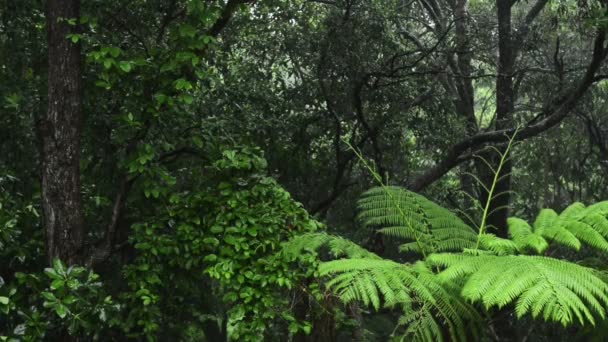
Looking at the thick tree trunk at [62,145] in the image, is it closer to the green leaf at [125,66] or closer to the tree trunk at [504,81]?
the green leaf at [125,66]

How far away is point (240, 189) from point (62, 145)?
118 centimetres

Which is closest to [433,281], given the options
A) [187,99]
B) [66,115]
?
[187,99]

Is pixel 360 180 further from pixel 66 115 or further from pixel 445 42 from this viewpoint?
pixel 66 115

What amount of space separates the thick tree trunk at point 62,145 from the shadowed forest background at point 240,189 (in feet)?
0.04

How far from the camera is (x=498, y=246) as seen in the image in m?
4.36

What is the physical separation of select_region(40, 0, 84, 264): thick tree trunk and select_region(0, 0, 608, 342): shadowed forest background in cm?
1

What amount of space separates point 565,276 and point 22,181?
430 centimetres

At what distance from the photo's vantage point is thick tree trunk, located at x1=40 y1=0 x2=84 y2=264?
4887 mm

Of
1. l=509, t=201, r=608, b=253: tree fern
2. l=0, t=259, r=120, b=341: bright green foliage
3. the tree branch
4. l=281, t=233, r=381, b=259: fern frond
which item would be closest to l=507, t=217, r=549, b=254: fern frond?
l=509, t=201, r=608, b=253: tree fern

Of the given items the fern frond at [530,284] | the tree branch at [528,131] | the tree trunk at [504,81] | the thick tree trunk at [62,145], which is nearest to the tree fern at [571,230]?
the fern frond at [530,284]

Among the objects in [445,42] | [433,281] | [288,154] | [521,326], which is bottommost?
[521,326]

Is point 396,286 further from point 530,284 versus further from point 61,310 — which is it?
point 61,310

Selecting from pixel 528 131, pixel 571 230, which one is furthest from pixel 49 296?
pixel 528 131

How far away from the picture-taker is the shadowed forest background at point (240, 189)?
169 inches
